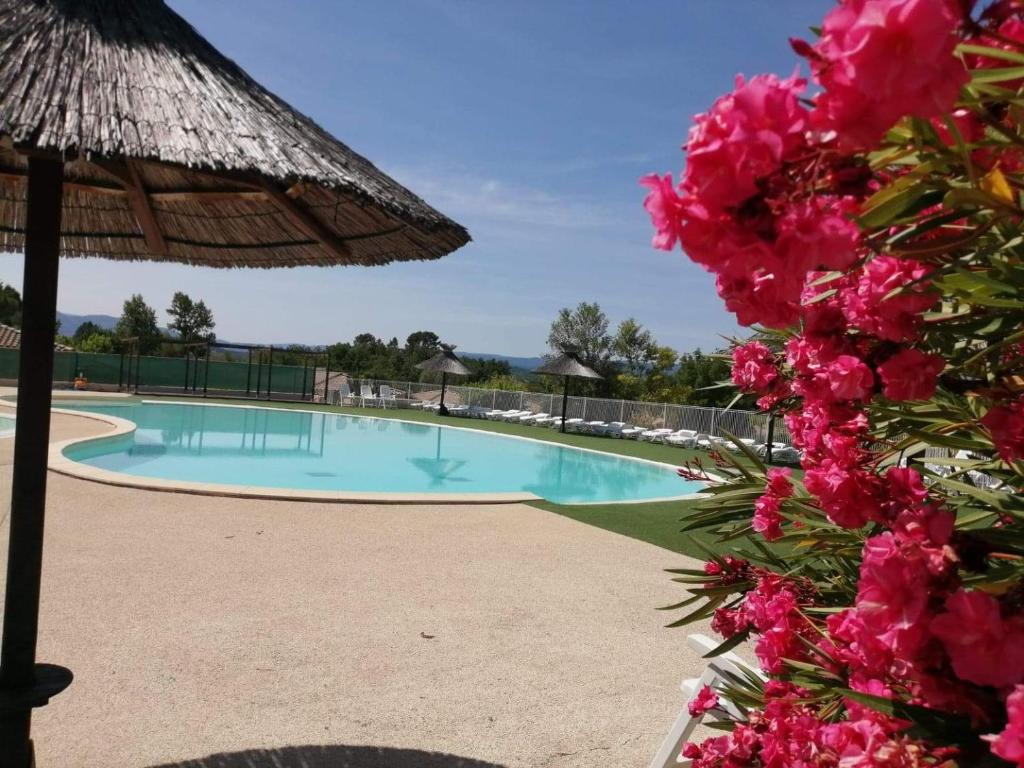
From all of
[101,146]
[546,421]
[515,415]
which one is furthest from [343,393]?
[101,146]

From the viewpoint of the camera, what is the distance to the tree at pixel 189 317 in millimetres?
67875

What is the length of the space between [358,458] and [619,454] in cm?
634

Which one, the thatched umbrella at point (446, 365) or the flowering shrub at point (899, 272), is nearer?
the flowering shrub at point (899, 272)

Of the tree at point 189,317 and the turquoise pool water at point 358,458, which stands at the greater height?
the tree at point 189,317

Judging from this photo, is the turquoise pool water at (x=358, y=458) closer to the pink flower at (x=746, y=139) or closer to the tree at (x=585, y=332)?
the pink flower at (x=746, y=139)

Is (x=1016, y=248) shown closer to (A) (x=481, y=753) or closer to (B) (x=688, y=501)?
(A) (x=481, y=753)

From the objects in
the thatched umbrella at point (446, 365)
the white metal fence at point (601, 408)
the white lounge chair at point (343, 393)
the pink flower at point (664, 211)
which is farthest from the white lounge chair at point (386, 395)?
the pink flower at point (664, 211)

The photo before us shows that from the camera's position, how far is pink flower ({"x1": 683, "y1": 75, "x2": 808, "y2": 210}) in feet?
2.04

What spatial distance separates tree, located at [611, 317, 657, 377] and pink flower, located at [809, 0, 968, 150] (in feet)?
136

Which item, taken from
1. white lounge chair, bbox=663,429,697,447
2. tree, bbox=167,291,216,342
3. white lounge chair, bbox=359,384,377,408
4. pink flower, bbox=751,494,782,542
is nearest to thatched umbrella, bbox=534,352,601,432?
white lounge chair, bbox=663,429,697,447

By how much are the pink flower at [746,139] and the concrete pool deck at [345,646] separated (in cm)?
310

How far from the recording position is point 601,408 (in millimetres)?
25234

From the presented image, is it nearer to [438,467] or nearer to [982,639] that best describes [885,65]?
[982,639]

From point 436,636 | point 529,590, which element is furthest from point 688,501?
point 436,636
